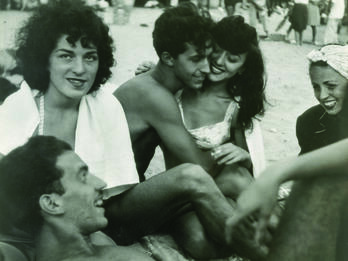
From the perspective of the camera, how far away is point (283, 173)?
0.90 m

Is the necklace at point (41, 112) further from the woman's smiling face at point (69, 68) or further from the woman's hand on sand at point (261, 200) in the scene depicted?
the woman's hand on sand at point (261, 200)

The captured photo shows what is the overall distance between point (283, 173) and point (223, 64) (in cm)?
71

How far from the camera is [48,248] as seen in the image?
3.65ft

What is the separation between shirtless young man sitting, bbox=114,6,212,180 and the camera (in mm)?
1440

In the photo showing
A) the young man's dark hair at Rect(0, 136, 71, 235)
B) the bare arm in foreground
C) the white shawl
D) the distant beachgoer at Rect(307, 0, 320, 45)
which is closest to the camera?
the bare arm in foreground

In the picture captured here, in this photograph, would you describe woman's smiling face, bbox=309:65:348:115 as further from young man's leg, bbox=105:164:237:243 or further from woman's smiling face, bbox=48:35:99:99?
woman's smiling face, bbox=48:35:99:99

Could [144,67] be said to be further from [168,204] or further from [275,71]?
[275,71]

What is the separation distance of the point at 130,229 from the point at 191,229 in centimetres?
15

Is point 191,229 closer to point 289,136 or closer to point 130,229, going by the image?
point 130,229

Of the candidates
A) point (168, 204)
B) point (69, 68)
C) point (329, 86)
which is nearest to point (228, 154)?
point (168, 204)

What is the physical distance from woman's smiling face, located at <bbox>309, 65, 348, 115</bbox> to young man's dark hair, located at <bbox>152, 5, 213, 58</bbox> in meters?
0.32

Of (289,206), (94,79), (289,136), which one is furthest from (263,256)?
(289,136)

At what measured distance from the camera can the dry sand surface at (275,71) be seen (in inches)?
68.1

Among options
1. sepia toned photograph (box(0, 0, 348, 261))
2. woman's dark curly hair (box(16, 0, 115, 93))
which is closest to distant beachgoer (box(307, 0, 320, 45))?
sepia toned photograph (box(0, 0, 348, 261))
